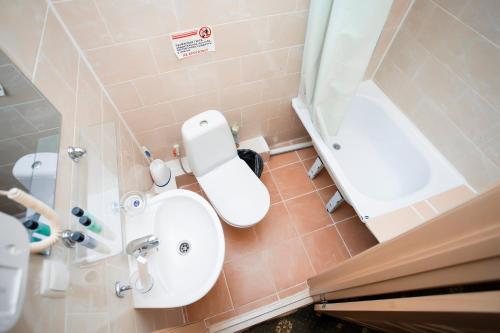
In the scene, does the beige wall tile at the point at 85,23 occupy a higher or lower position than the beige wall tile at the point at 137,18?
lower

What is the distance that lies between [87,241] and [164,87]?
99 centimetres

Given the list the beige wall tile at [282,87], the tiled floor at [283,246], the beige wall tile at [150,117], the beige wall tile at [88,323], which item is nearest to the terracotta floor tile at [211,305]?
the tiled floor at [283,246]

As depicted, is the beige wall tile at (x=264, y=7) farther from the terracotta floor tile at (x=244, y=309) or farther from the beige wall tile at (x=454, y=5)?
the terracotta floor tile at (x=244, y=309)

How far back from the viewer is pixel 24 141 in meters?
0.56

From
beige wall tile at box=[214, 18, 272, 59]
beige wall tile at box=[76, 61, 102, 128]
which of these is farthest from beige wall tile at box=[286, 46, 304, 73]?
beige wall tile at box=[76, 61, 102, 128]

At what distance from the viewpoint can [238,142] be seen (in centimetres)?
195

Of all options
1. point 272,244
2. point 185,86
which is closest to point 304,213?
point 272,244

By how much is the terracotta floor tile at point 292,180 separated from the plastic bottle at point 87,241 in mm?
1416

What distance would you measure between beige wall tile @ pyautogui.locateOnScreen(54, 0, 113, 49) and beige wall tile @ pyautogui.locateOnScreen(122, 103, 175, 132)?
1.42ft

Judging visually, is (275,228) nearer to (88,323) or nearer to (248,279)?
(248,279)

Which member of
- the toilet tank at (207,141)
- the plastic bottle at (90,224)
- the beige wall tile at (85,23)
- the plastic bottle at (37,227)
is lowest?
the plastic bottle at (37,227)

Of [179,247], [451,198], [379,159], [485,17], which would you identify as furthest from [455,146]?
[179,247]

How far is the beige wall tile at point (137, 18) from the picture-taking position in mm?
984

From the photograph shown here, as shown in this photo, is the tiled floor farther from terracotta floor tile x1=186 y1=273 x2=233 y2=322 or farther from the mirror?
the mirror
